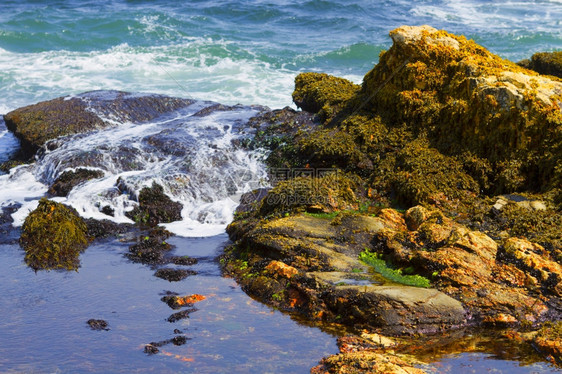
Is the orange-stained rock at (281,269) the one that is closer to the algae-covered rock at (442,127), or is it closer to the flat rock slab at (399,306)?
the flat rock slab at (399,306)

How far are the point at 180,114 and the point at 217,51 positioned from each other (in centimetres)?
951

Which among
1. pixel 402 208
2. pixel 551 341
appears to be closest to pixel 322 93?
pixel 402 208

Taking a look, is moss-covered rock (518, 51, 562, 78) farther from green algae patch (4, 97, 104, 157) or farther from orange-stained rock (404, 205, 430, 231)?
green algae patch (4, 97, 104, 157)

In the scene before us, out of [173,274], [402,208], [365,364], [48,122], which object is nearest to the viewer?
[365,364]

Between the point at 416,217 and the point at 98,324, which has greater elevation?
the point at 416,217

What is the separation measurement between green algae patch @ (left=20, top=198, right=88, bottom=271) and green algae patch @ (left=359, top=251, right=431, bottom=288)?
390 cm

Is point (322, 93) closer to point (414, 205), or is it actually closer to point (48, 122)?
point (414, 205)

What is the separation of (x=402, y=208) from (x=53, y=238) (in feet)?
17.1

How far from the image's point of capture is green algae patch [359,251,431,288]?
6.69m

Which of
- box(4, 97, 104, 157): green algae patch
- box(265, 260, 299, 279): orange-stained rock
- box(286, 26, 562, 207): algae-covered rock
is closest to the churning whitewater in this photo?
box(4, 97, 104, 157): green algae patch

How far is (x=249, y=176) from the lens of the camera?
427 inches

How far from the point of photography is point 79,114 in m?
13.4

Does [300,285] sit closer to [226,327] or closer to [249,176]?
[226,327]

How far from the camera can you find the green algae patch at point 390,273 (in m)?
6.69
